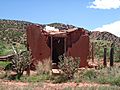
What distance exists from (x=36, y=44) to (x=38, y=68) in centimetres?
346

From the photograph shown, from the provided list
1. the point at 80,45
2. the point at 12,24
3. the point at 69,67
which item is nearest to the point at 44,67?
the point at 69,67

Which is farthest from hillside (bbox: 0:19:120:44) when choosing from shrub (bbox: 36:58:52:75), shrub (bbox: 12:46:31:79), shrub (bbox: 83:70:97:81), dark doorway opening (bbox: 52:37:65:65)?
shrub (bbox: 83:70:97:81)

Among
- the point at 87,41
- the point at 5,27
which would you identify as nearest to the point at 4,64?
the point at 87,41

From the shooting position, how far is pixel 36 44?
92.6 ft

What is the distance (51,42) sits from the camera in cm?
2869

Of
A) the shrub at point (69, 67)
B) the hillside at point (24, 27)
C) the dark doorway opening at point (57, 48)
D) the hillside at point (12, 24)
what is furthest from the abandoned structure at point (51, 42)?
the hillside at point (12, 24)

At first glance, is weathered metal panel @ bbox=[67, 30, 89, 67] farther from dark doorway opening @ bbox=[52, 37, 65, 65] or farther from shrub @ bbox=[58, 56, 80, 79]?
shrub @ bbox=[58, 56, 80, 79]

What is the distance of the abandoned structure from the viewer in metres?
28.0

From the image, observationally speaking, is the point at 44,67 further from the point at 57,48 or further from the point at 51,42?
the point at 57,48

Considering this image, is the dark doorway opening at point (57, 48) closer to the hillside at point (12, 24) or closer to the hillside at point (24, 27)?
the hillside at point (24, 27)

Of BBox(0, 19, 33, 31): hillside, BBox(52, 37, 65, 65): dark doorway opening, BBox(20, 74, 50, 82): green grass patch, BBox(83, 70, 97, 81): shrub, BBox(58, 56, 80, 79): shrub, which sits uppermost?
BBox(0, 19, 33, 31): hillside

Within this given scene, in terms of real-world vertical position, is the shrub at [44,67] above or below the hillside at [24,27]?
below

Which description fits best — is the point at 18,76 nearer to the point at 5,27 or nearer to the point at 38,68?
the point at 38,68

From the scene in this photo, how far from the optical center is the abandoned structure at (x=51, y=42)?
92.0 ft
